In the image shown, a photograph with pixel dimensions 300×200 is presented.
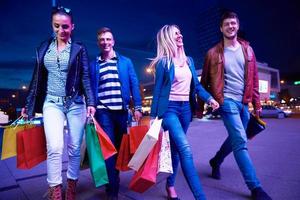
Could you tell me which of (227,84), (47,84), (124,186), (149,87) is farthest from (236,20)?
(149,87)

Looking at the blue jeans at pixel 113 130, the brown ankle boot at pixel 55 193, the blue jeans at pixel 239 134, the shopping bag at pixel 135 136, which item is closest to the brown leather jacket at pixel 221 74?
the blue jeans at pixel 239 134

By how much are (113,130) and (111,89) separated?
54 centimetres

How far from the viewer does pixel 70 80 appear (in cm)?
313

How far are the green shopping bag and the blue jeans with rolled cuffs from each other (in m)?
0.16

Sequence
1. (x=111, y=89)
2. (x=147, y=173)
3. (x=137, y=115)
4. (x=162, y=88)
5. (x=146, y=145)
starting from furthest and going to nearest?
(x=137, y=115) < (x=111, y=89) < (x=162, y=88) < (x=146, y=145) < (x=147, y=173)

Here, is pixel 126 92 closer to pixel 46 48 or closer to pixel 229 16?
pixel 46 48

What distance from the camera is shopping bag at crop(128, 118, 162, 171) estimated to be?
2891 millimetres

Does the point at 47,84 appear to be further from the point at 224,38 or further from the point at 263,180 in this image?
the point at 263,180

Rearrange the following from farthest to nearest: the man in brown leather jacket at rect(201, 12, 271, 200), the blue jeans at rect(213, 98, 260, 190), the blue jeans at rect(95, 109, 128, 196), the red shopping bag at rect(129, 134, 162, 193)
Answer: the man in brown leather jacket at rect(201, 12, 271, 200), the blue jeans at rect(95, 109, 128, 196), the blue jeans at rect(213, 98, 260, 190), the red shopping bag at rect(129, 134, 162, 193)

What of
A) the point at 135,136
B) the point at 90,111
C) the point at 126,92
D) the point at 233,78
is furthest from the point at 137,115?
the point at 233,78

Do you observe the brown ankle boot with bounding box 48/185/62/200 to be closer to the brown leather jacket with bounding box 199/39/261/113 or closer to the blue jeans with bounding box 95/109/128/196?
the blue jeans with bounding box 95/109/128/196

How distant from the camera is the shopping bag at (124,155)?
→ 341 centimetres

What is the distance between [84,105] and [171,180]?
4.55 ft

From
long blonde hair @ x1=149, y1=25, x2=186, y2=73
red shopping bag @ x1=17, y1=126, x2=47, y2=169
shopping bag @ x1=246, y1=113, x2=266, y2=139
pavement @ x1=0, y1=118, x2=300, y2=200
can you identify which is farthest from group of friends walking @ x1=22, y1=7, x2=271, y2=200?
pavement @ x1=0, y1=118, x2=300, y2=200
